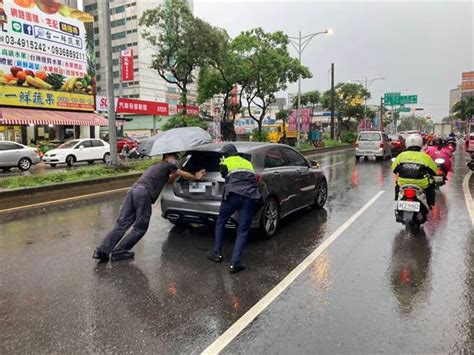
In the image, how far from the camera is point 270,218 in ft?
21.2

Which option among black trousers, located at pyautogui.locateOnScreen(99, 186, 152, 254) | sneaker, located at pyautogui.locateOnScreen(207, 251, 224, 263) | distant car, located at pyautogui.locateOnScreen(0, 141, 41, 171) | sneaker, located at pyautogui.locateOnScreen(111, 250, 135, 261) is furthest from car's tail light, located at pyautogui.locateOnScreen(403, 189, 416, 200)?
distant car, located at pyautogui.locateOnScreen(0, 141, 41, 171)

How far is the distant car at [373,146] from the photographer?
72.9 feet

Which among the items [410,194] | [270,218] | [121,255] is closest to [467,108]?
[410,194]

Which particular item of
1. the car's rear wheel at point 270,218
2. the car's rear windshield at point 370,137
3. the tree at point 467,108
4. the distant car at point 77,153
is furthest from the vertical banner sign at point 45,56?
the tree at point 467,108

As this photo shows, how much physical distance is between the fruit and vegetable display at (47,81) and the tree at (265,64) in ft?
38.6

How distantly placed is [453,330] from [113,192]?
32.3 feet

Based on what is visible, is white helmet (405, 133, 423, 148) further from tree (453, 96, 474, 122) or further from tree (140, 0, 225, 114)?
tree (453, 96, 474, 122)

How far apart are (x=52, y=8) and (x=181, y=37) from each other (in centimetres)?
1198

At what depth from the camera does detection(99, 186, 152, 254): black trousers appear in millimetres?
5383

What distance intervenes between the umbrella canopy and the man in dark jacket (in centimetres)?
15

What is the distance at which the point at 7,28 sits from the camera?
2406 centimetres

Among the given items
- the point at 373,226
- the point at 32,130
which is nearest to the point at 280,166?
the point at 373,226

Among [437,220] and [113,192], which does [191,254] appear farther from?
[113,192]

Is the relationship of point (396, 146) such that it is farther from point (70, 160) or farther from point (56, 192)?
point (56, 192)
